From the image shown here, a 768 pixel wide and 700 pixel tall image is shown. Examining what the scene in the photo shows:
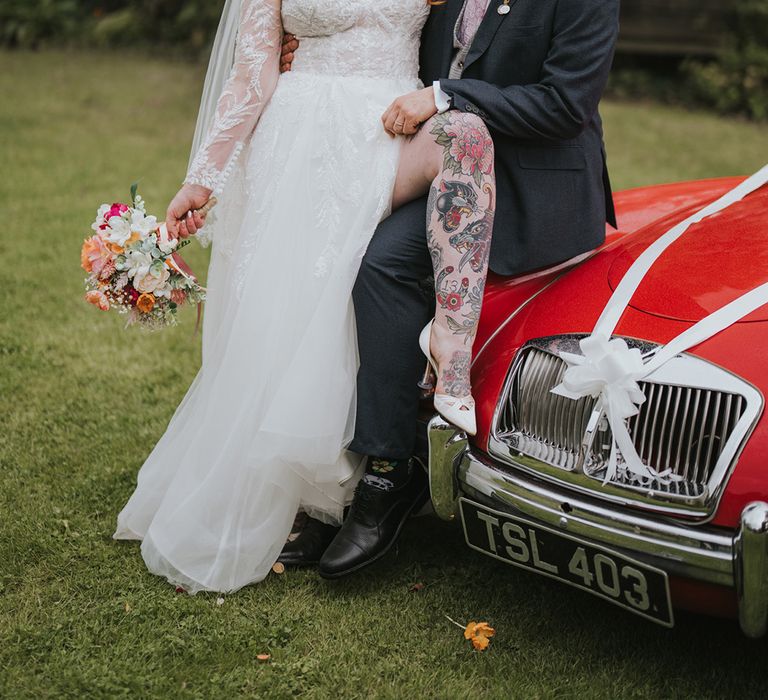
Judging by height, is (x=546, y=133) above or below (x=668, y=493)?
above

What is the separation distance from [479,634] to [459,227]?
1.15 metres

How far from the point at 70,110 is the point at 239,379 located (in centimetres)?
758

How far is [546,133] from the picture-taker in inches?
110

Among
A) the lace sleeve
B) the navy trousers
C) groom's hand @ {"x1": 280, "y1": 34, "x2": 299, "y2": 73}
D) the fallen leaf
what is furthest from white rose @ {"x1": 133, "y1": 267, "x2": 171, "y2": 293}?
the fallen leaf

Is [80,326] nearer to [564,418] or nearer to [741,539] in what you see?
[564,418]

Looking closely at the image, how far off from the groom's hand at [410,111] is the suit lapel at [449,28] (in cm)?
24

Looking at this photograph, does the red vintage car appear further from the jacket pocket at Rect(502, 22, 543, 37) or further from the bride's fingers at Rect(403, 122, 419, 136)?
the jacket pocket at Rect(502, 22, 543, 37)

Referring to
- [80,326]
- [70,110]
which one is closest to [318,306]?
[80,326]

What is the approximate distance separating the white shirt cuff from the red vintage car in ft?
1.97

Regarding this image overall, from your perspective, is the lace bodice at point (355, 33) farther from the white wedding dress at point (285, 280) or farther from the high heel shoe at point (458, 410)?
the high heel shoe at point (458, 410)

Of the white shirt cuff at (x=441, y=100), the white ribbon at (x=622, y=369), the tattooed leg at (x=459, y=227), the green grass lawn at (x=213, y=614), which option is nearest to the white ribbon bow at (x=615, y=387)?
the white ribbon at (x=622, y=369)

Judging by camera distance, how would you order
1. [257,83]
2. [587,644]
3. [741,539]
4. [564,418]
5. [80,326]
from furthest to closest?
[80,326] < [257,83] < [587,644] < [564,418] < [741,539]

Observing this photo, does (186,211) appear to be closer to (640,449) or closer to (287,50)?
(287,50)

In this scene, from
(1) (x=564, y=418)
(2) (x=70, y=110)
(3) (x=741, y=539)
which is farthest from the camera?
(2) (x=70, y=110)
